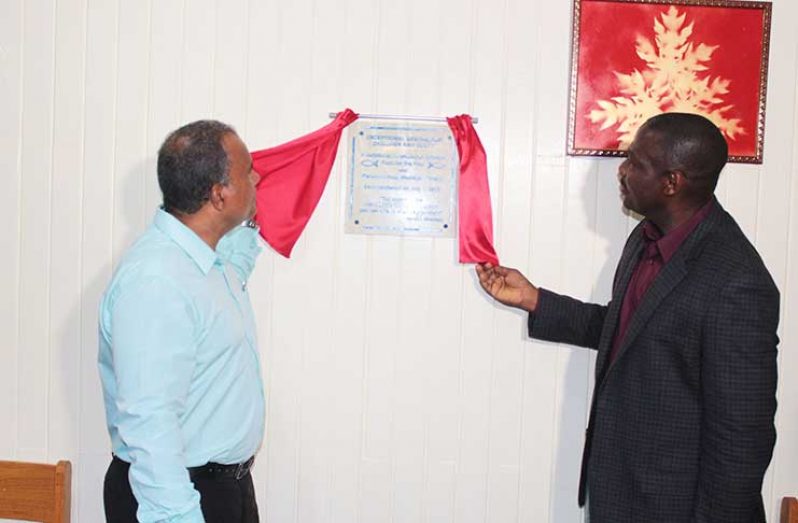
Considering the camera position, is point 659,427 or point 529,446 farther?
point 529,446

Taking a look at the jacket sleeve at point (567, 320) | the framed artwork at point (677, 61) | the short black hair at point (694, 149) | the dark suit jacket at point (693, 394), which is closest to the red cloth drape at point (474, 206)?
the jacket sleeve at point (567, 320)

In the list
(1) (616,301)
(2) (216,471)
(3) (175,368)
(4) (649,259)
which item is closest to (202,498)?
(2) (216,471)

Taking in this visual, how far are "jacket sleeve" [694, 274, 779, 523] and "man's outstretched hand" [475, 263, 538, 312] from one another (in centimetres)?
54

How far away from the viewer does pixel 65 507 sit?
201cm

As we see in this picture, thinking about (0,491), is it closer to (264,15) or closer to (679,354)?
(264,15)

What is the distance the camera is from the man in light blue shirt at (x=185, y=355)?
1412 mm

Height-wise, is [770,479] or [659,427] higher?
[659,427]

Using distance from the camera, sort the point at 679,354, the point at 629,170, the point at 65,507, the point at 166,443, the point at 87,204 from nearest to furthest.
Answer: the point at 166,443 → the point at 679,354 → the point at 629,170 → the point at 65,507 → the point at 87,204

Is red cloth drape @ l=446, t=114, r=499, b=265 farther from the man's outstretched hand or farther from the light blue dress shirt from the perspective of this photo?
the light blue dress shirt

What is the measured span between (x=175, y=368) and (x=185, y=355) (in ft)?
0.11

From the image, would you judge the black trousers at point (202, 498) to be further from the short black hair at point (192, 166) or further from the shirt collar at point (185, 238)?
the short black hair at point (192, 166)

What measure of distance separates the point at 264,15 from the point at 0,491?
149cm

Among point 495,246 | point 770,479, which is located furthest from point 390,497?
point 770,479

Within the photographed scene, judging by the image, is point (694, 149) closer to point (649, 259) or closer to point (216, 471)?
point (649, 259)
